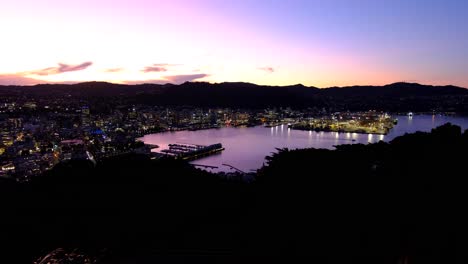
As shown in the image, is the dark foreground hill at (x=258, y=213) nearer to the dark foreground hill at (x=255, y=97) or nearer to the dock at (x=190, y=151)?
the dock at (x=190, y=151)

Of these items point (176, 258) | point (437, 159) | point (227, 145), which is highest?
point (437, 159)

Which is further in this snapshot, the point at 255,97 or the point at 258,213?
the point at 255,97

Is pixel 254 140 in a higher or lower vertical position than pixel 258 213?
lower

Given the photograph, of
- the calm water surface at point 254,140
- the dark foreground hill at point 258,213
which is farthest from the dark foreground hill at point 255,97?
the dark foreground hill at point 258,213

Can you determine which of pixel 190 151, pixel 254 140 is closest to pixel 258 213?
pixel 190 151

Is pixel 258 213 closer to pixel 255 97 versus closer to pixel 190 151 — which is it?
pixel 190 151

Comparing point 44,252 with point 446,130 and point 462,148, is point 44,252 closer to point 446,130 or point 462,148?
point 462,148

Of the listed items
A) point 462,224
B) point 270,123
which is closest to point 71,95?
point 270,123
